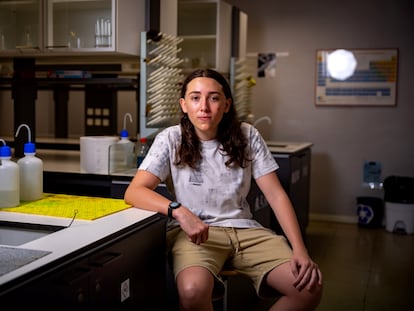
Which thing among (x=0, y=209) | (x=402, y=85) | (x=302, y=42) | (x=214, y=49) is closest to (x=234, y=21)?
(x=214, y=49)

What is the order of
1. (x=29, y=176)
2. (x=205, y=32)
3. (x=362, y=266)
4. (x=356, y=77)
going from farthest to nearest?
(x=356, y=77) < (x=205, y=32) < (x=362, y=266) < (x=29, y=176)

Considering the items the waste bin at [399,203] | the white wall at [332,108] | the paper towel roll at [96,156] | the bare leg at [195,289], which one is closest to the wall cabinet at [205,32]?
the white wall at [332,108]

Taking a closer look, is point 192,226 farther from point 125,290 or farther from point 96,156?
point 96,156

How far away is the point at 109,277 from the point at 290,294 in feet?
2.17

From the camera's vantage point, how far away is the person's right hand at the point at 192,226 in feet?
5.92

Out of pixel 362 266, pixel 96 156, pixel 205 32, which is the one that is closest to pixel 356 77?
pixel 205 32

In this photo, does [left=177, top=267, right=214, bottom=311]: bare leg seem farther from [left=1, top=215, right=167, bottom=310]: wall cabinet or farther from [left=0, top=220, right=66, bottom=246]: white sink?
[left=0, top=220, right=66, bottom=246]: white sink

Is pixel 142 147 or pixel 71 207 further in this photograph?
pixel 142 147

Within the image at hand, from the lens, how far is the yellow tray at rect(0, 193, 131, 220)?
1773mm

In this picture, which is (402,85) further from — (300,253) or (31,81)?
(300,253)

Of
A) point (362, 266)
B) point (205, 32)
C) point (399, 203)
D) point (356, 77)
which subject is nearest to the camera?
point (362, 266)

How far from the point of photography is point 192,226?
181 cm

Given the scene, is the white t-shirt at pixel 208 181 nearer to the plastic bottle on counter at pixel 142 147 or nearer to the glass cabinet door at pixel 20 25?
the plastic bottle on counter at pixel 142 147

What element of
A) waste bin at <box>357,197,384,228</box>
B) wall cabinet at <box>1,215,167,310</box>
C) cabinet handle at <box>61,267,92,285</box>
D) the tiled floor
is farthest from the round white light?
cabinet handle at <box>61,267,92,285</box>
